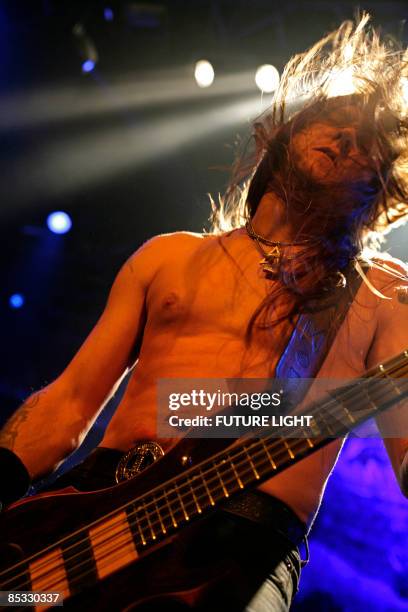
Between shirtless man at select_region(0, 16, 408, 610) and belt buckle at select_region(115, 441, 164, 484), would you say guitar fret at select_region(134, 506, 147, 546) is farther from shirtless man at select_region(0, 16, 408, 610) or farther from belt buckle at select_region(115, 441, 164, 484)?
shirtless man at select_region(0, 16, 408, 610)

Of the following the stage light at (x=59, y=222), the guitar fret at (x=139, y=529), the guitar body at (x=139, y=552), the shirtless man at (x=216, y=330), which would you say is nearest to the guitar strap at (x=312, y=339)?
the shirtless man at (x=216, y=330)

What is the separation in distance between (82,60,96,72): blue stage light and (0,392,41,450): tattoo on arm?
399cm

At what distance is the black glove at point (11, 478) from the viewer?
1495 mm

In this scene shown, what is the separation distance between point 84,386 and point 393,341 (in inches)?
37.5

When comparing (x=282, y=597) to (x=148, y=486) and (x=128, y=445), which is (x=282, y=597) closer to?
(x=148, y=486)

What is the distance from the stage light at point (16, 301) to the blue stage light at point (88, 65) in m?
2.18

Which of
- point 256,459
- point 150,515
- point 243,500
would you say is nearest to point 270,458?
point 256,459

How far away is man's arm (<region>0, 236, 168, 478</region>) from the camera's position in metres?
1.64

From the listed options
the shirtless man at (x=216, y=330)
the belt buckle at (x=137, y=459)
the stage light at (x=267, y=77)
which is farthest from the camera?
the stage light at (x=267, y=77)

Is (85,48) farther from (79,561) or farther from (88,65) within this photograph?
(79,561)

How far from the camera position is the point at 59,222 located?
546 cm

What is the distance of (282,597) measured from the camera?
132 cm

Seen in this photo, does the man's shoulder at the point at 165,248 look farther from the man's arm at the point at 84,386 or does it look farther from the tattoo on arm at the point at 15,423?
the tattoo on arm at the point at 15,423

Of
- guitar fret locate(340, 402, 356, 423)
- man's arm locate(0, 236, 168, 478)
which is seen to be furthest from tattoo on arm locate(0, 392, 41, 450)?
guitar fret locate(340, 402, 356, 423)
